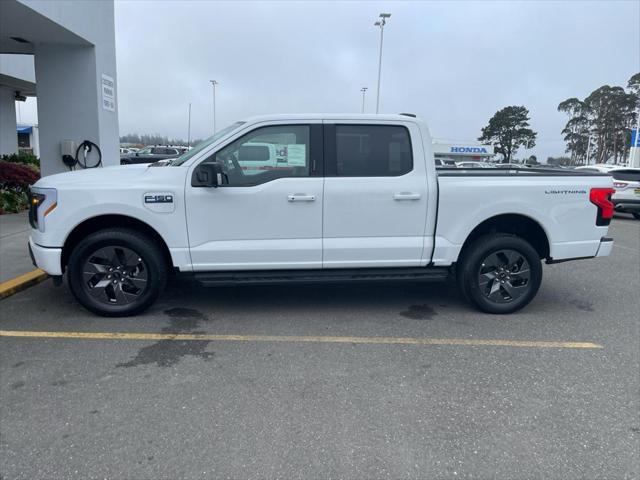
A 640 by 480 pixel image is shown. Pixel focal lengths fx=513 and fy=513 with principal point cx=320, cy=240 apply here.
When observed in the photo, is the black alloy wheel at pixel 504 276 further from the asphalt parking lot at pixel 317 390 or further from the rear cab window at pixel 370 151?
the rear cab window at pixel 370 151

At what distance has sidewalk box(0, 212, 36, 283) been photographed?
650 cm

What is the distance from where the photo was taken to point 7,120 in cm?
2222

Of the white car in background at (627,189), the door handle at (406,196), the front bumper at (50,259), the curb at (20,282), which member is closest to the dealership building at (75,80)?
the curb at (20,282)

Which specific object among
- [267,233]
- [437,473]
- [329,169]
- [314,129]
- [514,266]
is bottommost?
[437,473]

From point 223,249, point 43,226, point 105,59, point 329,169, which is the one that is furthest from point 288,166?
point 105,59

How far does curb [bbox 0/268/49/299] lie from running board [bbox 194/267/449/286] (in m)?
2.24

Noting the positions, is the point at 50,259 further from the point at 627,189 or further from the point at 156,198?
the point at 627,189

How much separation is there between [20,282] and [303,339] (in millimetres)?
3588

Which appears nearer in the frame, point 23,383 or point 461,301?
point 23,383

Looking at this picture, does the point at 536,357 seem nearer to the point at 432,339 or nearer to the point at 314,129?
the point at 432,339

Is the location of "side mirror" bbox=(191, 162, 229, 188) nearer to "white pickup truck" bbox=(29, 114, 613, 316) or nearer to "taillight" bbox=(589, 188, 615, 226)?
"white pickup truck" bbox=(29, 114, 613, 316)

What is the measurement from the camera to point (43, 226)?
191 inches

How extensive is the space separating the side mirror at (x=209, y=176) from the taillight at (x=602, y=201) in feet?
12.5

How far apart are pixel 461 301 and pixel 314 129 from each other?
2.63 m
